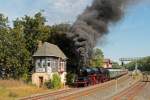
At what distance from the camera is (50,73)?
5878cm

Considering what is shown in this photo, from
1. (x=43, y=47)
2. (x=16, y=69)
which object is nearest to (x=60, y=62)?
(x=43, y=47)

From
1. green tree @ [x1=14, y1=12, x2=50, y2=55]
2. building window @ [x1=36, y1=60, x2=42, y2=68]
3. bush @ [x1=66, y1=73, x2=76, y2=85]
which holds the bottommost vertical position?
bush @ [x1=66, y1=73, x2=76, y2=85]

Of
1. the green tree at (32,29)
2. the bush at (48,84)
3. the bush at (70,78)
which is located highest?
the green tree at (32,29)

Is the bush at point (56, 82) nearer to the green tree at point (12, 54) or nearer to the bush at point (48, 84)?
the bush at point (48, 84)

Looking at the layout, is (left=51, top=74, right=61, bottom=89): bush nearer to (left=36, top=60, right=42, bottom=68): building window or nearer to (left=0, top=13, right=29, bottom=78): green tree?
(left=36, top=60, right=42, bottom=68): building window

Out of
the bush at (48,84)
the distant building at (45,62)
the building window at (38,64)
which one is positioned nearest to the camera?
the bush at (48,84)

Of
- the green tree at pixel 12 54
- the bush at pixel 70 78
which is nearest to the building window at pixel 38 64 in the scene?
the green tree at pixel 12 54

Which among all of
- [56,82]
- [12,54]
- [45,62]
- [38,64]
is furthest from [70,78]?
[12,54]

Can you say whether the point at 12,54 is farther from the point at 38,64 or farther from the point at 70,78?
the point at 70,78

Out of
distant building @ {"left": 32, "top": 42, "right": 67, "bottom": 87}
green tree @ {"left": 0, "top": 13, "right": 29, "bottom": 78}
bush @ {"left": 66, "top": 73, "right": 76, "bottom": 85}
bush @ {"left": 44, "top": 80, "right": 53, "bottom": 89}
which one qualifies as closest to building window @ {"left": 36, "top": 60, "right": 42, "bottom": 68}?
distant building @ {"left": 32, "top": 42, "right": 67, "bottom": 87}

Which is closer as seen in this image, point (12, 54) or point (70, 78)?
point (12, 54)

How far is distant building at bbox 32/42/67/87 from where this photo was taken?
192ft

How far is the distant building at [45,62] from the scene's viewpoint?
5841 cm

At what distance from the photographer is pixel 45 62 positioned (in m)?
59.2
